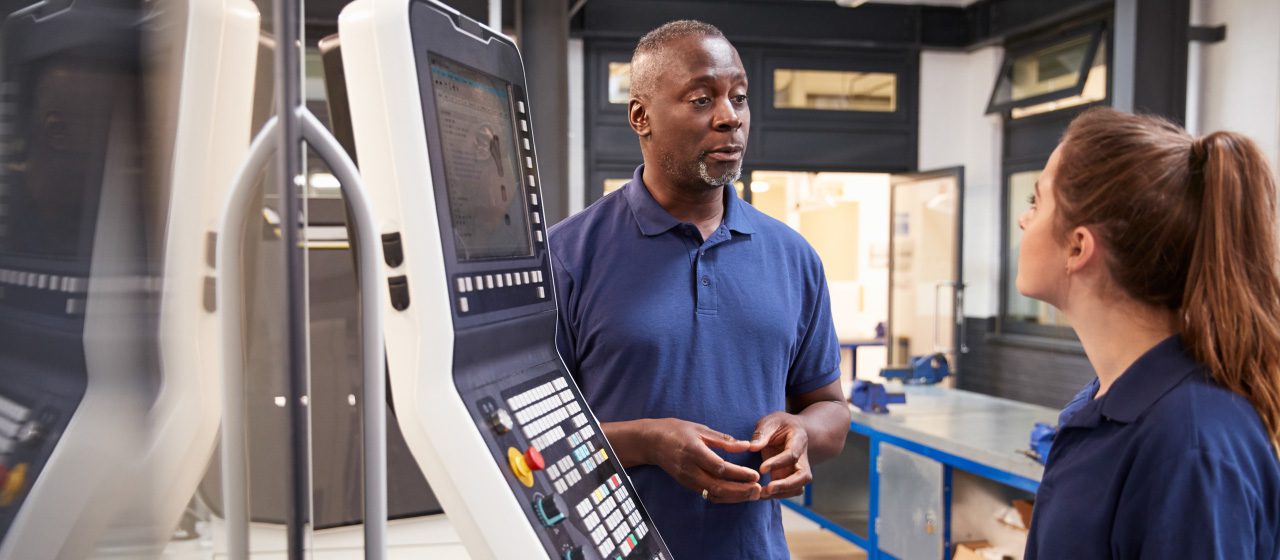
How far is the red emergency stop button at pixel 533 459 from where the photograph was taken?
596 mm

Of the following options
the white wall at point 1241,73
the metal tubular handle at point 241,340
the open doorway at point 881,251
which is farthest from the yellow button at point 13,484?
the white wall at point 1241,73

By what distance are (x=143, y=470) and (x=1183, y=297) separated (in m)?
0.93

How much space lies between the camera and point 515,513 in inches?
21.9

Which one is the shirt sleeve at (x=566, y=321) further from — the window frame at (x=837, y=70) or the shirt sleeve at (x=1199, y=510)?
the window frame at (x=837, y=70)

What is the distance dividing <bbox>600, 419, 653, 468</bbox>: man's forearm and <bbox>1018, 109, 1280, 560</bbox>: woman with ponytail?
447mm

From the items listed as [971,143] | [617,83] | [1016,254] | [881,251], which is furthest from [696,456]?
[881,251]

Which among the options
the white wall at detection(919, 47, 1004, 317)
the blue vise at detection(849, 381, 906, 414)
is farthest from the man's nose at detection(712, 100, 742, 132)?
the white wall at detection(919, 47, 1004, 317)

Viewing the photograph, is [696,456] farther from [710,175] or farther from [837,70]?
[837,70]

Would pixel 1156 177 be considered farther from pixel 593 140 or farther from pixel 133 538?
pixel 593 140

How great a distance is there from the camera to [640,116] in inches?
56.9

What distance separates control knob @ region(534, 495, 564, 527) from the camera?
58cm

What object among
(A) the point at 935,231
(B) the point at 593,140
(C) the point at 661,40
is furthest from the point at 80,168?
(A) the point at 935,231

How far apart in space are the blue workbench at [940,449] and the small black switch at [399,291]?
103 inches

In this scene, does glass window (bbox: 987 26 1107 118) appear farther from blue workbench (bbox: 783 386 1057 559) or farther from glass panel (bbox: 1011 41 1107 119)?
blue workbench (bbox: 783 386 1057 559)
